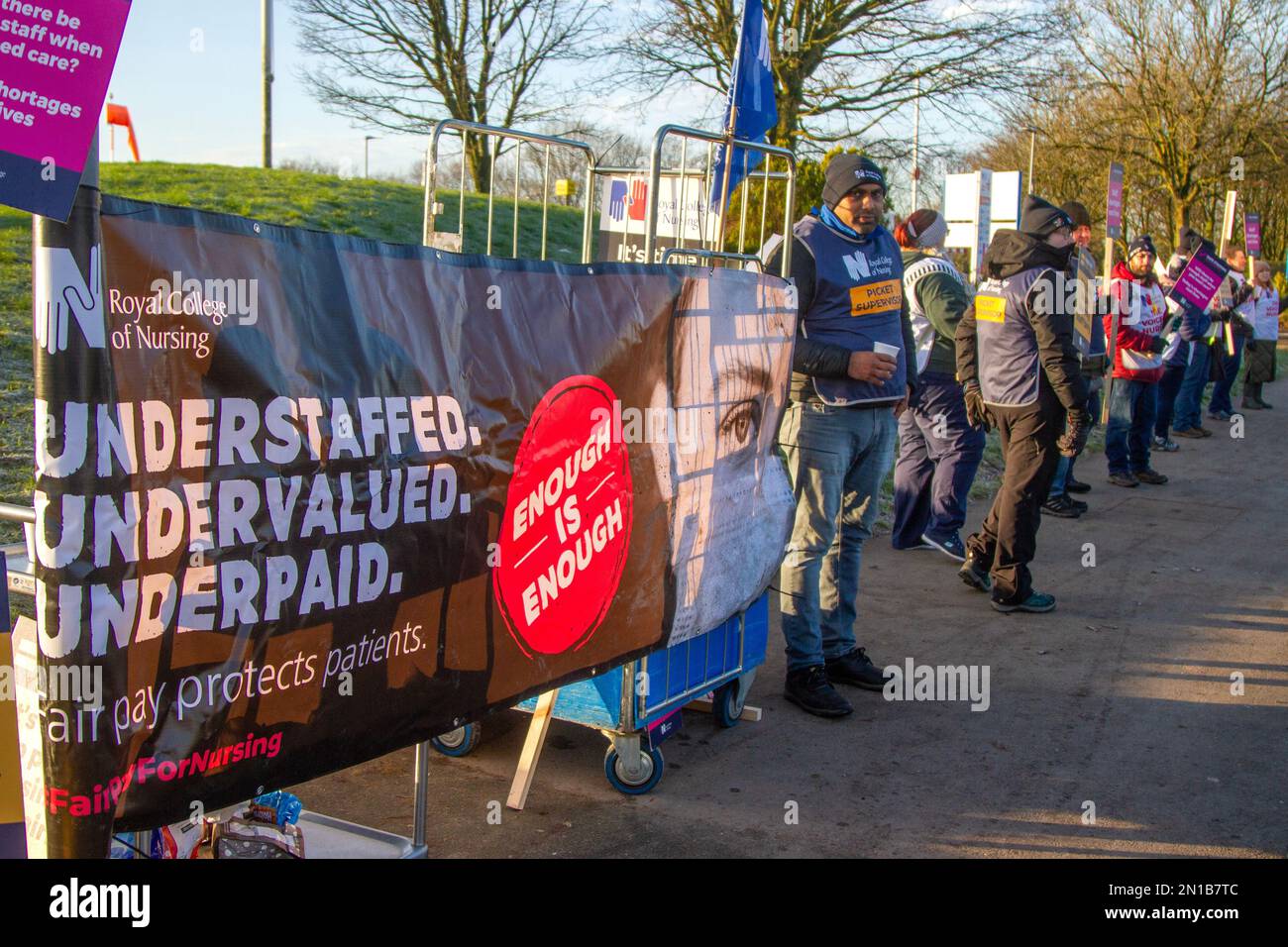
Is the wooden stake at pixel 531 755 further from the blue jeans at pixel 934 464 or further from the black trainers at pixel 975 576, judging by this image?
the blue jeans at pixel 934 464

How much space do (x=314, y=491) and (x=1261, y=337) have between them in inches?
660

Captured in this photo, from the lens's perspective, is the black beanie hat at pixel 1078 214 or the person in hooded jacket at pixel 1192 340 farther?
the person in hooded jacket at pixel 1192 340

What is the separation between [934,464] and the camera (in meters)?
8.22

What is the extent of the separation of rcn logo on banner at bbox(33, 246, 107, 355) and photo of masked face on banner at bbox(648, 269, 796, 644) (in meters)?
2.05

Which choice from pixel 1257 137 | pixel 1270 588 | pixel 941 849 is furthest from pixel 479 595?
pixel 1257 137

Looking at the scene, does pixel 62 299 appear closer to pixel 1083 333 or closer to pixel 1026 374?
pixel 1026 374

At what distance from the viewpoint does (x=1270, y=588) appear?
768 centimetres

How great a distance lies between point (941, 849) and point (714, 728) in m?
1.27

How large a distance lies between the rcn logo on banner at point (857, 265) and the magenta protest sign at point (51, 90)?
11.4ft

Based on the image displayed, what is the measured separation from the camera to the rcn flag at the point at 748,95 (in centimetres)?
525

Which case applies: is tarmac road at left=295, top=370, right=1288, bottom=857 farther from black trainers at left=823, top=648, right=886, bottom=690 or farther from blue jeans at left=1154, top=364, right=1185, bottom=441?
A: blue jeans at left=1154, top=364, right=1185, bottom=441

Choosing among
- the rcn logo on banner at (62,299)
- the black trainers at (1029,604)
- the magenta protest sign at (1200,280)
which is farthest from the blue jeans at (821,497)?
the magenta protest sign at (1200,280)

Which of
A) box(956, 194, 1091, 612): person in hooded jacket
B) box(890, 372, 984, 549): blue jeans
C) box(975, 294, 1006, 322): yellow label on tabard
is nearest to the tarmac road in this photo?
box(956, 194, 1091, 612): person in hooded jacket
